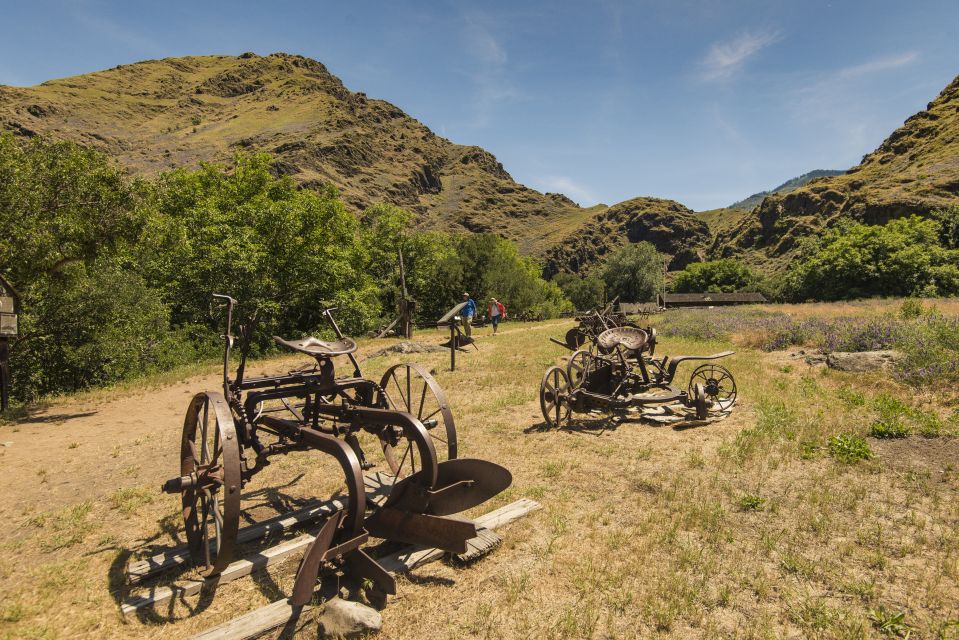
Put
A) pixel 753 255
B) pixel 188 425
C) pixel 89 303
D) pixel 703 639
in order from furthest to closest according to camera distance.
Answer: pixel 753 255 < pixel 89 303 < pixel 188 425 < pixel 703 639

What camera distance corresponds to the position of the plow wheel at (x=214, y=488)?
3.17 m

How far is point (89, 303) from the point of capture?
12547 mm

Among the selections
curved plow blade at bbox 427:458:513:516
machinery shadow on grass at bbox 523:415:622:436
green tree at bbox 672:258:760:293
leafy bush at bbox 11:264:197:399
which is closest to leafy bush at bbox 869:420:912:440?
machinery shadow on grass at bbox 523:415:622:436

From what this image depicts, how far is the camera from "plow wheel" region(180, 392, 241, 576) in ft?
10.4

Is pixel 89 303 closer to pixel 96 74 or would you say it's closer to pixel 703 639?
pixel 703 639

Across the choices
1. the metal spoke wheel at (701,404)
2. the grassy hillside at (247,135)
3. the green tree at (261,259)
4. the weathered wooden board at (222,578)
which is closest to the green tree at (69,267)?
the green tree at (261,259)

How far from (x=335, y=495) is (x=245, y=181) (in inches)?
Answer: 1145

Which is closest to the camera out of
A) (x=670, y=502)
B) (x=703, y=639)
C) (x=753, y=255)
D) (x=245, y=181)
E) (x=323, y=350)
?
(x=703, y=639)

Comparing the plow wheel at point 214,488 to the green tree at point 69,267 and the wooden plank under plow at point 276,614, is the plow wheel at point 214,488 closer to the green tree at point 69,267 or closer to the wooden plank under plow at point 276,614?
the wooden plank under plow at point 276,614

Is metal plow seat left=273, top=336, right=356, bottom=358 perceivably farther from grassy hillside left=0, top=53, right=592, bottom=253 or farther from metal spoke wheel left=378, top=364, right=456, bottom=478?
grassy hillside left=0, top=53, right=592, bottom=253

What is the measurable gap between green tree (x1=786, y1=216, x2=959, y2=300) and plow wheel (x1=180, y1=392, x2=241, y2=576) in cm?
5858

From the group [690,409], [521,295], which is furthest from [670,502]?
[521,295]

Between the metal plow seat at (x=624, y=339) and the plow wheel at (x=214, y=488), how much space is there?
20.8 ft

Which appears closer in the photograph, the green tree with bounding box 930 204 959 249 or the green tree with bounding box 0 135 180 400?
the green tree with bounding box 0 135 180 400
